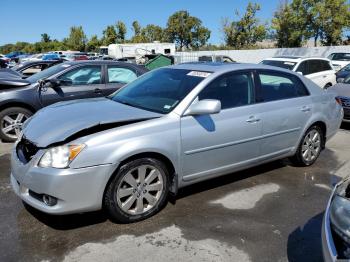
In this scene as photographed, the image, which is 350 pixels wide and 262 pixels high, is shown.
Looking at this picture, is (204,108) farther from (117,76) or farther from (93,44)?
(93,44)

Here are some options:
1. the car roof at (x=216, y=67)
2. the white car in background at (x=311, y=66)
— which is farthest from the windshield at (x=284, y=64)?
the car roof at (x=216, y=67)

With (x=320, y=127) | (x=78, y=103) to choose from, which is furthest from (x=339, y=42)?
(x=78, y=103)

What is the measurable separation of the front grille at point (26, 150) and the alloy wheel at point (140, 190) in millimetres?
872

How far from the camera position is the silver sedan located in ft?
11.0

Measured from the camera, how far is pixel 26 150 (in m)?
3.65

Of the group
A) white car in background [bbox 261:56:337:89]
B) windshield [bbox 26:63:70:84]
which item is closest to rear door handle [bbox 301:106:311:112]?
windshield [bbox 26:63:70:84]

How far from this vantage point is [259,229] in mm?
3662

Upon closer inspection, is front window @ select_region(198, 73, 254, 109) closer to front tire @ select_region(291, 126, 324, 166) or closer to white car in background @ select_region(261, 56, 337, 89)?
front tire @ select_region(291, 126, 324, 166)

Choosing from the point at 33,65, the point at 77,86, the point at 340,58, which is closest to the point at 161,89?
the point at 77,86

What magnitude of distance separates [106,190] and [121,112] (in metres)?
0.87

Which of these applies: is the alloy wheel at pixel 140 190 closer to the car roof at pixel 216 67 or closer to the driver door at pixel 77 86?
the car roof at pixel 216 67

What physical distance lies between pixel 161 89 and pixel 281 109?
1593 mm

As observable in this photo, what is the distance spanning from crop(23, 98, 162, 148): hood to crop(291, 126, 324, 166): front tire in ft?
8.27

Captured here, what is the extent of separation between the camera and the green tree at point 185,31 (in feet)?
205
